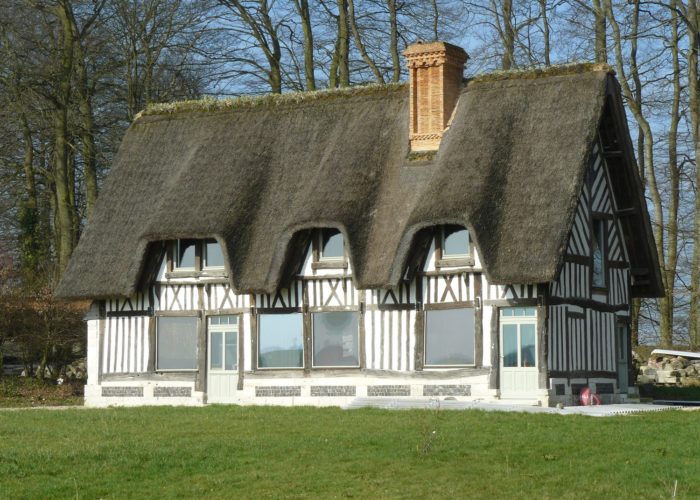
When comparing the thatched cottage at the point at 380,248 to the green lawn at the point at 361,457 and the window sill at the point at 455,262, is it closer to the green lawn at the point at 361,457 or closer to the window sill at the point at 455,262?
the window sill at the point at 455,262

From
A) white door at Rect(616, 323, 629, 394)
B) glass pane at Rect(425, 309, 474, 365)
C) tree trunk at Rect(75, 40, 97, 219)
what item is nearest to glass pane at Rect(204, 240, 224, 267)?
glass pane at Rect(425, 309, 474, 365)

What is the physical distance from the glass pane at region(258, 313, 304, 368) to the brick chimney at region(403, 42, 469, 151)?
4.62m

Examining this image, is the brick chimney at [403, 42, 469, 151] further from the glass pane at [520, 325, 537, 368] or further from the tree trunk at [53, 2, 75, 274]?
the tree trunk at [53, 2, 75, 274]

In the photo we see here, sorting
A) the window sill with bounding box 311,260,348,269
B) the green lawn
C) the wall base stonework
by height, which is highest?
the window sill with bounding box 311,260,348,269

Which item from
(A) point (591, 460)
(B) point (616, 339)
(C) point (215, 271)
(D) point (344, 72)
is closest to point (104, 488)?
(A) point (591, 460)

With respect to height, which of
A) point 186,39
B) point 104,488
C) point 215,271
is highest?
point 186,39

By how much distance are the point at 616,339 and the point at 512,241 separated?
5.01m

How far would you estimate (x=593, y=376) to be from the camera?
2770 cm

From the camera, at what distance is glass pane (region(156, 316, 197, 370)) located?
1174 inches

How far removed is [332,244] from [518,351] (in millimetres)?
4707

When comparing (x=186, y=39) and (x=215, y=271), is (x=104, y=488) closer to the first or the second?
(x=215, y=271)

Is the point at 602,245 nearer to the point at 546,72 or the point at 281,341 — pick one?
the point at 546,72

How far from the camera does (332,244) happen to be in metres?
28.2

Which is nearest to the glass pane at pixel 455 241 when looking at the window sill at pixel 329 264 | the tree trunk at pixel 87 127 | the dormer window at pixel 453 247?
the dormer window at pixel 453 247
